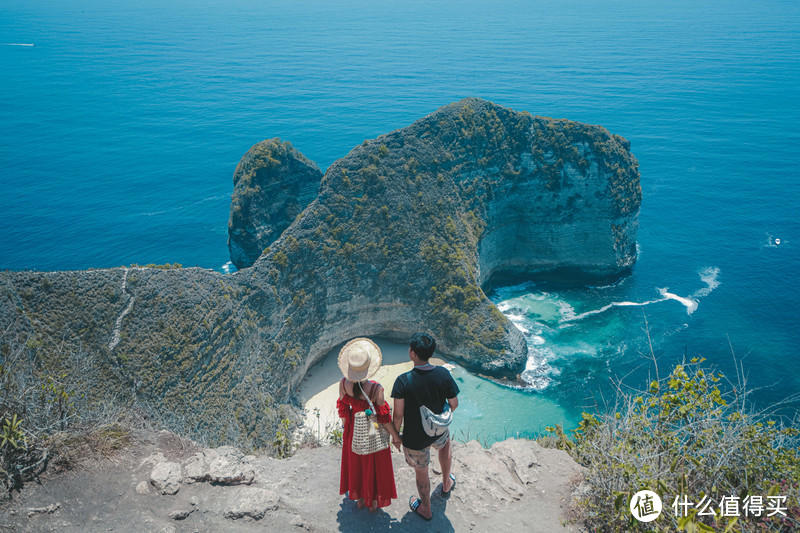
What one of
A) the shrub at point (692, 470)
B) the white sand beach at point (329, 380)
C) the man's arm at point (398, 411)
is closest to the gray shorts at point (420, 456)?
the man's arm at point (398, 411)

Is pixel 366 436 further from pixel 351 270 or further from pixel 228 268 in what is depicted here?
pixel 228 268

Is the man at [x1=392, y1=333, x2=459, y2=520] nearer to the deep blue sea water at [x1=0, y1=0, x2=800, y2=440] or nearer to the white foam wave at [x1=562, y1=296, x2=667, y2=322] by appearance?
the deep blue sea water at [x1=0, y1=0, x2=800, y2=440]

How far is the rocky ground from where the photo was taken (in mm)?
10062

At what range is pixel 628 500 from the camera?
982 cm

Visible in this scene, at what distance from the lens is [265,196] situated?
54750 millimetres

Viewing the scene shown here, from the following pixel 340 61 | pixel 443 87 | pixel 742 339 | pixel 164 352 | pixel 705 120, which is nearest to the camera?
pixel 164 352

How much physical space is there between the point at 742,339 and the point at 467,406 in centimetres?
2707

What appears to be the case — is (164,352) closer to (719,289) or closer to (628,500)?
(628,500)

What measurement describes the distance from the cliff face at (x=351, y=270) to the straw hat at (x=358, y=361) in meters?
9.70

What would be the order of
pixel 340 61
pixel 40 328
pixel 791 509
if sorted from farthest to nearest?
1. pixel 340 61
2. pixel 40 328
3. pixel 791 509

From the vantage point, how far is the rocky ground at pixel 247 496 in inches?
396

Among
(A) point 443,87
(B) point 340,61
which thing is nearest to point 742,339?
(A) point 443,87

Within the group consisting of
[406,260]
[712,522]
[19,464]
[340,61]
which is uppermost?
[340,61]

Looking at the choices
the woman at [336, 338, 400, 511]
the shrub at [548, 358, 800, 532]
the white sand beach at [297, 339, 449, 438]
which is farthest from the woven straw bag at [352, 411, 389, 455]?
the white sand beach at [297, 339, 449, 438]
